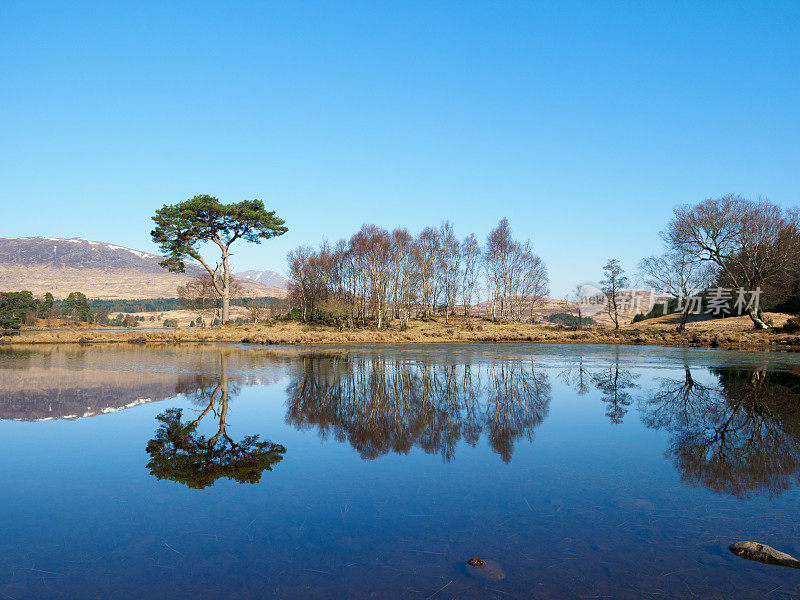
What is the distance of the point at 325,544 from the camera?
482 cm

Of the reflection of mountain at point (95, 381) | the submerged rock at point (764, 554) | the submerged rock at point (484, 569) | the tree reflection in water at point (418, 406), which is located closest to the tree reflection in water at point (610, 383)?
the tree reflection in water at point (418, 406)

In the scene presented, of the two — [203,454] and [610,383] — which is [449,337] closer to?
[610,383]

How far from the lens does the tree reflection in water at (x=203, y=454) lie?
275 inches

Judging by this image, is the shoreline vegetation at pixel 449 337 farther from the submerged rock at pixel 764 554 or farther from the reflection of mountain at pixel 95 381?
the submerged rock at pixel 764 554

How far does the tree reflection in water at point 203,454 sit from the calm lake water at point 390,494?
0.17 feet

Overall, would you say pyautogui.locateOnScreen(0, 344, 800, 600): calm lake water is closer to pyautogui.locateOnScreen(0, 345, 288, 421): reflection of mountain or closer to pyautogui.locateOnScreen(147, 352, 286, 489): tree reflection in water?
pyautogui.locateOnScreen(147, 352, 286, 489): tree reflection in water

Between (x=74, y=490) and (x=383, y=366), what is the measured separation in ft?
50.7

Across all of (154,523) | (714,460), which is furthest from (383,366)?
(154,523)

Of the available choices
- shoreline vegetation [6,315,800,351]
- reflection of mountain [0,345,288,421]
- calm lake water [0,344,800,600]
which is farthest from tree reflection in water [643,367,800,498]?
shoreline vegetation [6,315,800,351]

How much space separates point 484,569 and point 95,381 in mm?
15674

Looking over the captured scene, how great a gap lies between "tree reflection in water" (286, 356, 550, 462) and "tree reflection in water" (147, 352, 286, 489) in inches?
57.9

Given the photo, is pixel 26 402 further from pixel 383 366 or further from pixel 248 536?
pixel 383 366

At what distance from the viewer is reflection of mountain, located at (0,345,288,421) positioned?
1187 centimetres

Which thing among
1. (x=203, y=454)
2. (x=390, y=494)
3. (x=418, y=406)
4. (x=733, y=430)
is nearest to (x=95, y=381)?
(x=203, y=454)
